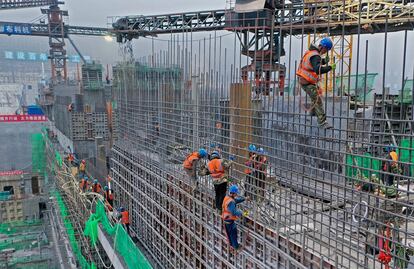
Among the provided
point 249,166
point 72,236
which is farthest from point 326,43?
point 72,236

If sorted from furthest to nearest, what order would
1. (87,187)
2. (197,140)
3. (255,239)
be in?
(87,187) → (197,140) → (255,239)

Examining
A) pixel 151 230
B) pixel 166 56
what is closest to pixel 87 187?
pixel 151 230

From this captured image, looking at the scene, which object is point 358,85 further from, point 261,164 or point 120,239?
point 120,239

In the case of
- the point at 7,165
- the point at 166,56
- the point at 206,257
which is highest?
the point at 166,56

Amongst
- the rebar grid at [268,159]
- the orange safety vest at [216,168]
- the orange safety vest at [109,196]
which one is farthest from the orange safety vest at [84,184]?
the orange safety vest at [216,168]

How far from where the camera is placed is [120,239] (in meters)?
10.5

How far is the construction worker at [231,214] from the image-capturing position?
6141 millimetres

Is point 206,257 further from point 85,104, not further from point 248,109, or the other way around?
point 85,104

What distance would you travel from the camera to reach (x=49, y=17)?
41938 millimetres

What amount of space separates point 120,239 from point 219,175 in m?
5.17

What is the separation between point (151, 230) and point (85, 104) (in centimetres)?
1468

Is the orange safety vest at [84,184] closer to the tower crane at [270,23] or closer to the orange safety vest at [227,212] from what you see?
the tower crane at [270,23]

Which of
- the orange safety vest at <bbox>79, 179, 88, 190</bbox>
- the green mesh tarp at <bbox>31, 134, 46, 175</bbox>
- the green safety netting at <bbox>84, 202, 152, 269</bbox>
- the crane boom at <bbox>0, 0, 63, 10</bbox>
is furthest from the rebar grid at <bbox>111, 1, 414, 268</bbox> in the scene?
the crane boom at <bbox>0, 0, 63, 10</bbox>

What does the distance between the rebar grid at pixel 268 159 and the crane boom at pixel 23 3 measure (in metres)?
36.8
